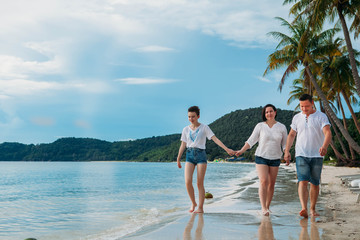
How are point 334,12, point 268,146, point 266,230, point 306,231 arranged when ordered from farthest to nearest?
point 334,12 → point 268,146 → point 266,230 → point 306,231

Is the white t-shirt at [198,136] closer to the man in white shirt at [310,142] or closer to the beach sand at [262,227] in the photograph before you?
the beach sand at [262,227]

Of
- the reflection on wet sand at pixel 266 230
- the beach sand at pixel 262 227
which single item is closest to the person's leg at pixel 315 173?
the beach sand at pixel 262 227

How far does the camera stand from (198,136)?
21.7 feet

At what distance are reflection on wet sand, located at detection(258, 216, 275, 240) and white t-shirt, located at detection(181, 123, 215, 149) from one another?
1.75 meters

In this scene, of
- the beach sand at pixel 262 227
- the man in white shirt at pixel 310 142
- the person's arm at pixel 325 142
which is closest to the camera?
the beach sand at pixel 262 227

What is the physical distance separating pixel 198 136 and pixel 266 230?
7.23ft

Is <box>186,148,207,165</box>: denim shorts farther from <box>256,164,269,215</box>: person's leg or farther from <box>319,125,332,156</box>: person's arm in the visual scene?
<box>319,125,332,156</box>: person's arm

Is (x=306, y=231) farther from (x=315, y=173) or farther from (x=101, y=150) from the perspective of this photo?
(x=101, y=150)

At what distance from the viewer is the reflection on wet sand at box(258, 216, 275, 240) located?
15.2 ft

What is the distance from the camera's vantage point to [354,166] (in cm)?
3675

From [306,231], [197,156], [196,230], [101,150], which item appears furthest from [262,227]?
[101,150]

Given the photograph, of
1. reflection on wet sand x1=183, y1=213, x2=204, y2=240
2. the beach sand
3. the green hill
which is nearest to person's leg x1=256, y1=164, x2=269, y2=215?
the beach sand

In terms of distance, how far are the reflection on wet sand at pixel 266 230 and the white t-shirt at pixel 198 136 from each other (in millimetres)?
1755

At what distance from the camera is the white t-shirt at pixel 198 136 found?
6613 mm
